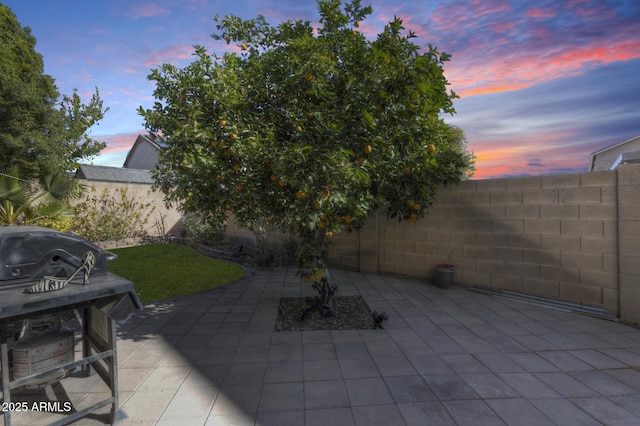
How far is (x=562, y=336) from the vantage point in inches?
191

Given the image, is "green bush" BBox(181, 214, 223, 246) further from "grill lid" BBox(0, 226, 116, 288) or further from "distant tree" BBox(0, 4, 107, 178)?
"grill lid" BBox(0, 226, 116, 288)

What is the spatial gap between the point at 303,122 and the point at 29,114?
12736 millimetres

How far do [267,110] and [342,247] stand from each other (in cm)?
542

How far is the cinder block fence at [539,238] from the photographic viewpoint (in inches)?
211

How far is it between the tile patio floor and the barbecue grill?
64 centimetres

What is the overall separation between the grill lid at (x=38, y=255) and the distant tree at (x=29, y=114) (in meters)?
11.8

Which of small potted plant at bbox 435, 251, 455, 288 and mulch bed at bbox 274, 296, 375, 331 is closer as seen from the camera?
mulch bed at bbox 274, 296, 375, 331

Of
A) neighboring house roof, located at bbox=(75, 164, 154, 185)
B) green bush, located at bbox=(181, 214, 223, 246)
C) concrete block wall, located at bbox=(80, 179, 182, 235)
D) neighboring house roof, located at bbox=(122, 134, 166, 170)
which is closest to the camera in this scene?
green bush, located at bbox=(181, 214, 223, 246)

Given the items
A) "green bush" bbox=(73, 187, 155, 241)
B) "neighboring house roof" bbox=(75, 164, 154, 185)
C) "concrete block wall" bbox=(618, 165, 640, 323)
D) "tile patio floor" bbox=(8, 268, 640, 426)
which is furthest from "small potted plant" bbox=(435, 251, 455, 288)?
"neighboring house roof" bbox=(75, 164, 154, 185)

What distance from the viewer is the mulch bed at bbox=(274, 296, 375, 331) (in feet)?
17.3

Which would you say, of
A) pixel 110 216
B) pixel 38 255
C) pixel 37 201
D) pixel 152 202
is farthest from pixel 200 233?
pixel 38 255

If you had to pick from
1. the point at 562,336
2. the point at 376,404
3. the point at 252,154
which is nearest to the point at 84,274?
the point at 252,154

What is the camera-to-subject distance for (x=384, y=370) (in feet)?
12.7

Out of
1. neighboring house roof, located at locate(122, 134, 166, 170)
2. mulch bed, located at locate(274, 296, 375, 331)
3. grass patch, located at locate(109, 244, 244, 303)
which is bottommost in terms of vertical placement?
mulch bed, located at locate(274, 296, 375, 331)
